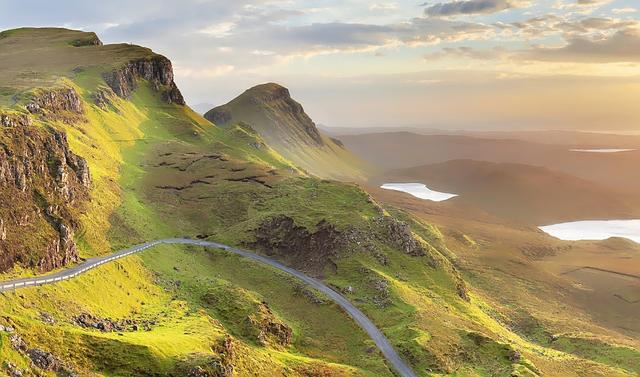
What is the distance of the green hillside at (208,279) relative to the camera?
2343 inches

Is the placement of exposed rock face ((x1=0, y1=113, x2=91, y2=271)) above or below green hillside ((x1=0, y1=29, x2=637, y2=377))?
above

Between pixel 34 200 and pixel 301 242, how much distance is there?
62935mm

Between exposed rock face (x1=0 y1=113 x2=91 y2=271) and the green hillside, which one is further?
exposed rock face (x1=0 y1=113 x2=91 y2=271)

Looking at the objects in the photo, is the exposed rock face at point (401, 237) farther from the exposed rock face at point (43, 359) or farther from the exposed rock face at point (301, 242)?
the exposed rock face at point (43, 359)

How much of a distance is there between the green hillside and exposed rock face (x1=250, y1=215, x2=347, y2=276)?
39cm

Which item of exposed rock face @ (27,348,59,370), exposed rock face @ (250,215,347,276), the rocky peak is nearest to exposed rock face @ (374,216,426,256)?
exposed rock face @ (250,215,347,276)

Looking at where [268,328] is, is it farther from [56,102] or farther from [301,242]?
[56,102]

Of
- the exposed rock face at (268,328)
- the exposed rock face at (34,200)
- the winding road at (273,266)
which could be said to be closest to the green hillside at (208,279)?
the exposed rock face at (34,200)

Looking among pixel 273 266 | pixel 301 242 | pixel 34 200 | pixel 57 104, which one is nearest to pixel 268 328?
pixel 273 266

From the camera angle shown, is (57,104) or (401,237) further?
(57,104)

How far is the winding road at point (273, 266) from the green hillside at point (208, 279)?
1.64 m

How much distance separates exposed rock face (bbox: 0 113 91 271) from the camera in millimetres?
73438

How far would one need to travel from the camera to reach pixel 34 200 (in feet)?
274

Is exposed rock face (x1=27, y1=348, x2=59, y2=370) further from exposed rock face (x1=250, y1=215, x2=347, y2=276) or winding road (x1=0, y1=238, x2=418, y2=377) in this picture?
exposed rock face (x1=250, y1=215, x2=347, y2=276)
